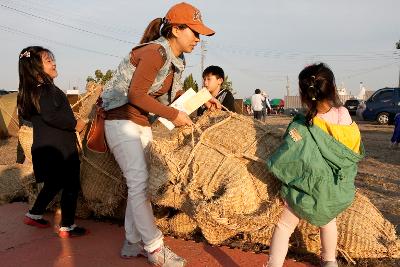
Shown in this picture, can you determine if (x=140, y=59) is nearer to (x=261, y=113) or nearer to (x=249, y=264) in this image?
(x=249, y=264)

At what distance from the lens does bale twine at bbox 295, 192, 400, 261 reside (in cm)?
312

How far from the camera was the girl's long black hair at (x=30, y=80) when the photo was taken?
12.5ft

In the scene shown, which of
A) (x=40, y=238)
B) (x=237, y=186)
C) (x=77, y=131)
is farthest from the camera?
(x=77, y=131)

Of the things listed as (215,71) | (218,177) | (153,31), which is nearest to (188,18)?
(153,31)

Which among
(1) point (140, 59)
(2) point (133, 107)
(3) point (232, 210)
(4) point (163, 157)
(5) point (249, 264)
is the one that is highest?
(1) point (140, 59)

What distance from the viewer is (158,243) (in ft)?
10.2

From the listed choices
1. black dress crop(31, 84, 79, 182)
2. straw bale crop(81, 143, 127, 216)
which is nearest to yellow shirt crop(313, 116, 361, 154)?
straw bale crop(81, 143, 127, 216)

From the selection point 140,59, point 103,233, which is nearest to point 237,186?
point 140,59

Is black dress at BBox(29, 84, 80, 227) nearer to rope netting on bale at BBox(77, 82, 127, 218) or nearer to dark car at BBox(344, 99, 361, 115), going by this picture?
rope netting on bale at BBox(77, 82, 127, 218)

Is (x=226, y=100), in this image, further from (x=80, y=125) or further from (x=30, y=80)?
(x=30, y=80)

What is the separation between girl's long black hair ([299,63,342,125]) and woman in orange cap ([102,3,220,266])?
27.8 inches

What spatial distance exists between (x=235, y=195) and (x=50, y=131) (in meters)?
1.79

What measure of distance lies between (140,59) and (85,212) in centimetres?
198

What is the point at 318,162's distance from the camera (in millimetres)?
2730
